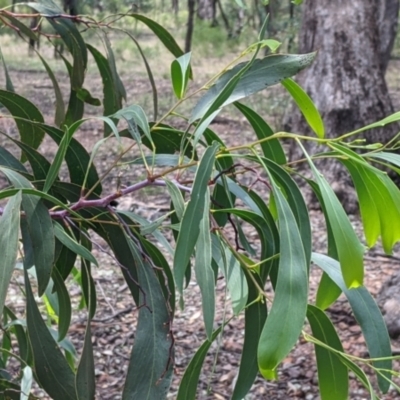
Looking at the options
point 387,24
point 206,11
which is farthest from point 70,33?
point 206,11

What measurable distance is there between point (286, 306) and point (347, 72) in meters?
2.60

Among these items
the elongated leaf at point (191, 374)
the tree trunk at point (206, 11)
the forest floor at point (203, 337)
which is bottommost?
the forest floor at point (203, 337)

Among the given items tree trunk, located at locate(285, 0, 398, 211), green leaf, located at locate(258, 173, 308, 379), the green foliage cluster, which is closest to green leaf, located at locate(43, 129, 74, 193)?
the green foliage cluster

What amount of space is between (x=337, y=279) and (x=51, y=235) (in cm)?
30

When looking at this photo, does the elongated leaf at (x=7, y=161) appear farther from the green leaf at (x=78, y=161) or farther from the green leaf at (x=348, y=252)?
the green leaf at (x=348, y=252)

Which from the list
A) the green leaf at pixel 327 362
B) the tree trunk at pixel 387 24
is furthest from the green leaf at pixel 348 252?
the tree trunk at pixel 387 24

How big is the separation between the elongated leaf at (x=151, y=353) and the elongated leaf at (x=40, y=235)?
0.09 metres

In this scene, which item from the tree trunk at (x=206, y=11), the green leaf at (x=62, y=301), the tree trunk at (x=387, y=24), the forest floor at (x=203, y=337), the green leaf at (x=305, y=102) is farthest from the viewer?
the tree trunk at (x=206, y=11)

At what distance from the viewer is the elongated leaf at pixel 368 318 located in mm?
648

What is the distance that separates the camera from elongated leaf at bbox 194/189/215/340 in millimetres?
500

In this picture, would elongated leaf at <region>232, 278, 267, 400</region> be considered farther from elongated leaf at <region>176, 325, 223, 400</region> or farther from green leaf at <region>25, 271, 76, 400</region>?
green leaf at <region>25, 271, 76, 400</region>

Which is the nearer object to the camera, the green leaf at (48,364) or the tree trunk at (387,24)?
the green leaf at (48,364)

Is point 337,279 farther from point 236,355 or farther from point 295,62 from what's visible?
point 236,355

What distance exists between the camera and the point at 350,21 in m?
2.91
